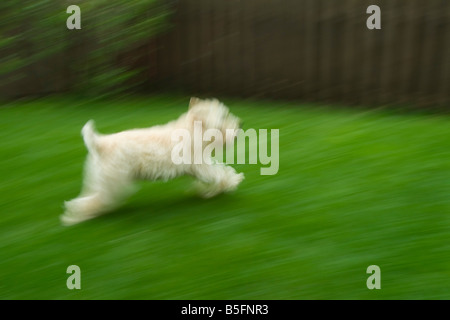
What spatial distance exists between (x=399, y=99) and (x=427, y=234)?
453cm

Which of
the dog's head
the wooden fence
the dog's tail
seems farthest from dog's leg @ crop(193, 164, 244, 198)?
the wooden fence

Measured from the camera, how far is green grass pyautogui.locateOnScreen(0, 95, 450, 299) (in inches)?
163

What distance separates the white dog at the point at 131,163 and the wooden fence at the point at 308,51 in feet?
13.2

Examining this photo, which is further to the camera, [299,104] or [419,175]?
[299,104]

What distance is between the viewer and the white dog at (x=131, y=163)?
16.3ft

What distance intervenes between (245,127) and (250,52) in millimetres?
2093

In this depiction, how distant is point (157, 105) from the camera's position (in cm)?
892

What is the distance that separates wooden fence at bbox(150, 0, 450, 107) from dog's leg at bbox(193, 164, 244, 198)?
12.9ft

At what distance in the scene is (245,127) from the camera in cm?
754

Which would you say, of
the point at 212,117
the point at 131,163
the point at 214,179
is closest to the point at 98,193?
→ the point at 131,163
